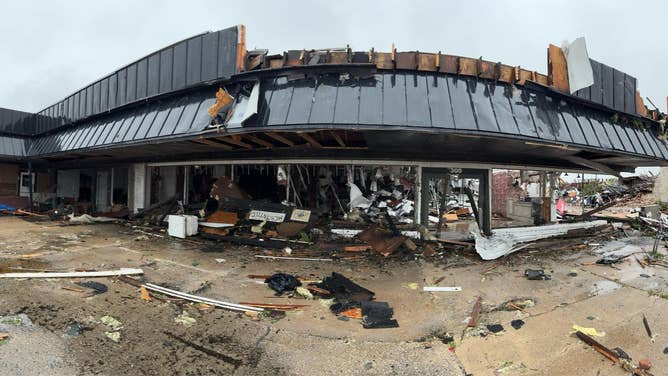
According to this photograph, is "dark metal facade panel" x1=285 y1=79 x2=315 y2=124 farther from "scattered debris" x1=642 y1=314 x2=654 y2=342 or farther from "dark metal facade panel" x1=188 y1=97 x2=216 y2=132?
"scattered debris" x1=642 y1=314 x2=654 y2=342

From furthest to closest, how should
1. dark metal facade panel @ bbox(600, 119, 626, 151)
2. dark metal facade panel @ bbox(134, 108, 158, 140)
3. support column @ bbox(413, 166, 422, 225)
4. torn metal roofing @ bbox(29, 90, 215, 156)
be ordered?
dark metal facade panel @ bbox(134, 108, 158, 140) < support column @ bbox(413, 166, 422, 225) < dark metal facade panel @ bbox(600, 119, 626, 151) < torn metal roofing @ bbox(29, 90, 215, 156)

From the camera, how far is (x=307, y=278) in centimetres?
581

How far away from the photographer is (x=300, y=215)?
29.4ft

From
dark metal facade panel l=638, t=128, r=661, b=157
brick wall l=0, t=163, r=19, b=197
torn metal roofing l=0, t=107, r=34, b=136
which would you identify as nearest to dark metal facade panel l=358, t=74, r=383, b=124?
dark metal facade panel l=638, t=128, r=661, b=157

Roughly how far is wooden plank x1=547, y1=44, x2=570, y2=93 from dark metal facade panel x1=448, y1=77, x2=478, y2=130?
2468 mm

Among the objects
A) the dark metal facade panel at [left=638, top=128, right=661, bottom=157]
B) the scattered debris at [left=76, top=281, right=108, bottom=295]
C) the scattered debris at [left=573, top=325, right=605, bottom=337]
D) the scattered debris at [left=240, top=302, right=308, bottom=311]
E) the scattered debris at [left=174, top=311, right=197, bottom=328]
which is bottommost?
the scattered debris at [left=240, top=302, right=308, bottom=311]

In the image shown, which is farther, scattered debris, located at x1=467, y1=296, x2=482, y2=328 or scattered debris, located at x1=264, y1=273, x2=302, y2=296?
scattered debris, located at x1=264, y1=273, x2=302, y2=296

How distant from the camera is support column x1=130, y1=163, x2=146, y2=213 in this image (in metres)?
12.8

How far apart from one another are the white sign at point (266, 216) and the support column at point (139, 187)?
660cm

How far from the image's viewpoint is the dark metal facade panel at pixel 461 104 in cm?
614

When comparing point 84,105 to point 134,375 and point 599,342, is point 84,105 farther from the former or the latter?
point 599,342

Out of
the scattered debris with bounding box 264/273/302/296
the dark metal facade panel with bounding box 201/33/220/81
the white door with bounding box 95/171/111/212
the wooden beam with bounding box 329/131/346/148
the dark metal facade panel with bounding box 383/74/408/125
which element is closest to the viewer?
the scattered debris with bounding box 264/273/302/296

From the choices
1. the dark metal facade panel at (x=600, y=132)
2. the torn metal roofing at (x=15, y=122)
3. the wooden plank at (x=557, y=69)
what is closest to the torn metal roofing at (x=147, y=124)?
the torn metal roofing at (x=15, y=122)

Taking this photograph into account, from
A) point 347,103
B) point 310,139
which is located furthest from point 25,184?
point 347,103
